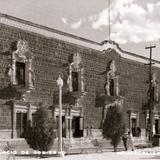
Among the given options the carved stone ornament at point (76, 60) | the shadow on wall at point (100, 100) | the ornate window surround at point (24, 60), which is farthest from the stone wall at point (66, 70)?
the carved stone ornament at point (76, 60)

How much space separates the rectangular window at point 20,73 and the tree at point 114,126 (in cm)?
611

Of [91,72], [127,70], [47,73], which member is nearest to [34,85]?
[47,73]

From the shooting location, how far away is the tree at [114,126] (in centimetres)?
2808

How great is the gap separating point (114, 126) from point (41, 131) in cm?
677

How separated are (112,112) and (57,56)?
721 cm

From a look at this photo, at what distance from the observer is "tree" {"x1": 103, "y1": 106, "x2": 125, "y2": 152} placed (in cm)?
2808

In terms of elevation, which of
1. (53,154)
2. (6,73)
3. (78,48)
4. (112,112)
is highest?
(78,48)

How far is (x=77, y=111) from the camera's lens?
35438 mm

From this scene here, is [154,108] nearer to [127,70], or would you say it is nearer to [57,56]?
[127,70]

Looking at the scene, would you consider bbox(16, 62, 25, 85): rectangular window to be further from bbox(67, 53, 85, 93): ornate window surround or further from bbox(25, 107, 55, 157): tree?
bbox(25, 107, 55, 157): tree

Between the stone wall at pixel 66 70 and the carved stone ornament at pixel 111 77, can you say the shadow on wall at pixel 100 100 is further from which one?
the carved stone ornament at pixel 111 77

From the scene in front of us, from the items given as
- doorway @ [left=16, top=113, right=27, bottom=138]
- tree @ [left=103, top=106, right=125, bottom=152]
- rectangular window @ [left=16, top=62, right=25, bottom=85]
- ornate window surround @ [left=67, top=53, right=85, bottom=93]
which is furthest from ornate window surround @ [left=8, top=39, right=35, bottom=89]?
tree @ [left=103, top=106, right=125, bottom=152]

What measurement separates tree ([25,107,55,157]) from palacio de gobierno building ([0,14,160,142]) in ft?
3.76

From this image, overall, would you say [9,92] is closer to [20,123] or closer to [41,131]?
[20,123]
